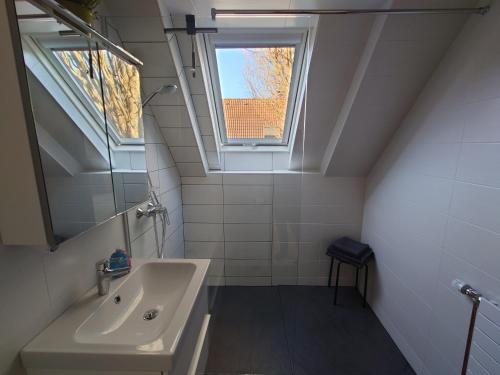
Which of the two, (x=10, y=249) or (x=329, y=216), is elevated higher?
(x=10, y=249)

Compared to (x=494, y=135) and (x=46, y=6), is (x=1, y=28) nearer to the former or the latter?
(x=46, y=6)

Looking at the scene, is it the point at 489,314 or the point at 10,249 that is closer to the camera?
the point at 10,249

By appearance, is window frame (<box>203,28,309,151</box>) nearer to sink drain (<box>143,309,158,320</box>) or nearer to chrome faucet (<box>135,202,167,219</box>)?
chrome faucet (<box>135,202,167,219</box>)

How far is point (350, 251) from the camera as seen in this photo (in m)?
2.21

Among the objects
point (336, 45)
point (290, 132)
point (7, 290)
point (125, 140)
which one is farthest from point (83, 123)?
point (290, 132)

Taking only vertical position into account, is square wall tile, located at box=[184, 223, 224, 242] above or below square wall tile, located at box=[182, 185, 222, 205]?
below

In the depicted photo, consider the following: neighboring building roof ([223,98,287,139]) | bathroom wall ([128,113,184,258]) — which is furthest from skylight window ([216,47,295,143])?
bathroom wall ([128,113,184,258])

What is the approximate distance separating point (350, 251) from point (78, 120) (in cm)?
218

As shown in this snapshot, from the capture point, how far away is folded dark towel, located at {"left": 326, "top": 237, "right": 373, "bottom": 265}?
218 centimetres

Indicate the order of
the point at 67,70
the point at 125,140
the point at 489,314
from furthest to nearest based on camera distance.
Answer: the point at 125,140, the point at 489,314, the point at 67,70

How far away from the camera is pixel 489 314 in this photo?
1111 millimetres

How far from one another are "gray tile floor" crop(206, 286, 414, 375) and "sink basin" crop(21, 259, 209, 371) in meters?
0.85

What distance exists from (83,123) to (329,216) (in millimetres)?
2161

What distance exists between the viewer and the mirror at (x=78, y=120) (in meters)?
0.70
